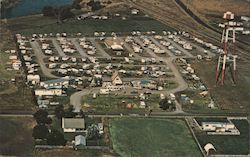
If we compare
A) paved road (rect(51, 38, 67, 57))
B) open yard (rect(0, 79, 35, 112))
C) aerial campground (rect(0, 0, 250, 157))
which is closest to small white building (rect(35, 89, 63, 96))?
aerial campground (rect(0, 0, 250, 157))

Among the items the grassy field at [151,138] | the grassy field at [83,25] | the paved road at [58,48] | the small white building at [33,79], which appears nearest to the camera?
the grassy field at [151,138]

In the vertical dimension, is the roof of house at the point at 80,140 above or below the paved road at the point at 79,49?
above

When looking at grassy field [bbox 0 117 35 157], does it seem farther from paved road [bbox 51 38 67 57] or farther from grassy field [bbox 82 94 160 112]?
paved road [bbox 51 38 67 57]

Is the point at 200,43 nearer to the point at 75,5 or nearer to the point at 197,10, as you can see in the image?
the point at 197,10

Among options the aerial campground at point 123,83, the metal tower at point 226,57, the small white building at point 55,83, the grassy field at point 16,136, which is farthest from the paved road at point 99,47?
the grassy field at point 16,136

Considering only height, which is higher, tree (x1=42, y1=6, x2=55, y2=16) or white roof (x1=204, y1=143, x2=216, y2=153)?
white roof (x1=204, y1=143, x2=216, y2=153)

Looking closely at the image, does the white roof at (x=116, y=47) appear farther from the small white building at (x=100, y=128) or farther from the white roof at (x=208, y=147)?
the white roof at (x=208, y=147)

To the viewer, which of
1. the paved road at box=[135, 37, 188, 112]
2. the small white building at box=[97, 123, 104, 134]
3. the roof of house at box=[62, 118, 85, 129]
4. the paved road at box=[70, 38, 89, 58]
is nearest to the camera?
the small white building at box=[97, 123, 104, 134]
